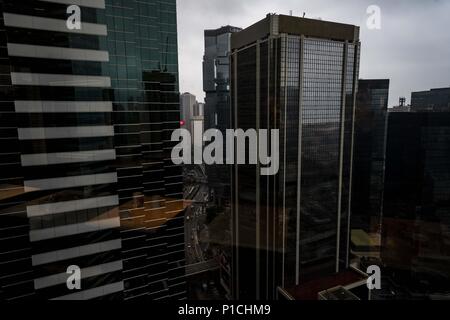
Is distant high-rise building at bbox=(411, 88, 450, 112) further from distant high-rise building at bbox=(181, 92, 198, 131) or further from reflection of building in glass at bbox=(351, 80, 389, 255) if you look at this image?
distant high-rise building at bbox=(181, 92, 198, 131)

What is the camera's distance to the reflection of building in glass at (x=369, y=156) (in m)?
38.9

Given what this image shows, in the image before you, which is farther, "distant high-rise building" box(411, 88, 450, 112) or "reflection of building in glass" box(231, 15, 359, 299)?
"distant high-rise building" box(411, 88, 450, 112)

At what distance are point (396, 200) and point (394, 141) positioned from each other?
28.4ft

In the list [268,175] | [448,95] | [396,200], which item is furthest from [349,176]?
[448,95]

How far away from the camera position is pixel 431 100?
Result: 44000 millimetres

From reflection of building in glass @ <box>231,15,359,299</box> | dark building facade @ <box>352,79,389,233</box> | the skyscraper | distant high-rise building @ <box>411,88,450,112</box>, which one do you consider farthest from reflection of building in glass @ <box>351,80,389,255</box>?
the skyscraper

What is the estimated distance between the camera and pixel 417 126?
35875mm

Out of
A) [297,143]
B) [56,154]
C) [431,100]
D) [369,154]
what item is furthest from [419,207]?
[56,154]

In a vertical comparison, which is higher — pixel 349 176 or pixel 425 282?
pixel 349 176

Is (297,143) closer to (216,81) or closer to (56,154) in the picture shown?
(56,154)

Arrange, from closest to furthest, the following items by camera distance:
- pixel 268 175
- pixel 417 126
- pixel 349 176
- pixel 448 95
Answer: pixel 268 175 → pixel 349 176 → pixel 417 126 → pixel 448 95

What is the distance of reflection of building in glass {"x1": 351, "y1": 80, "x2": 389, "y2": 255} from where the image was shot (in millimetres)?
38938
